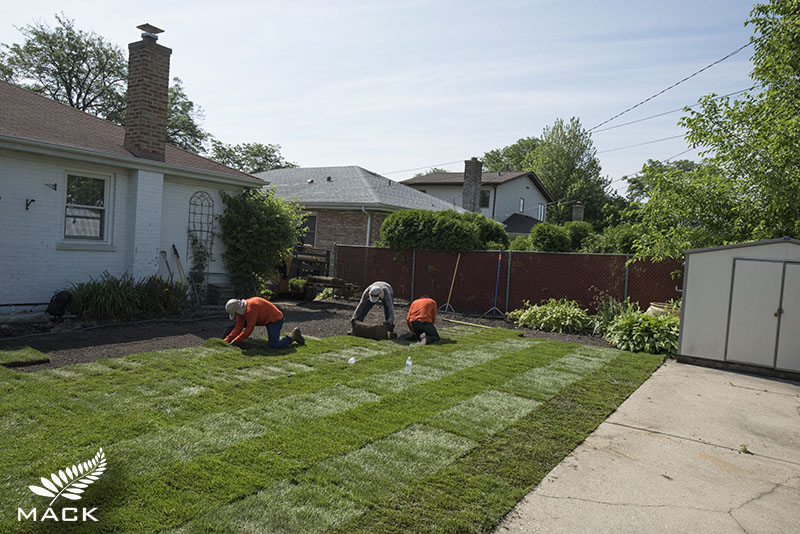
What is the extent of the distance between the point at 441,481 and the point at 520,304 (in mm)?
10491

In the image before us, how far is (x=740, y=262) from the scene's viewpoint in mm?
8703

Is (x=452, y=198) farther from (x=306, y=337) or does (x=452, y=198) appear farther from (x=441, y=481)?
(x=441, y=481)

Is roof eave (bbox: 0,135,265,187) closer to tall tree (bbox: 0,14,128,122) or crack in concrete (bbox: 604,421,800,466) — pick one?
crack in concrete (bbox: 604,421,800,466)

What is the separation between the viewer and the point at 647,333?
33.2 feet

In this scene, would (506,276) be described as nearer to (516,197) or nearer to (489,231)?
(489,231)

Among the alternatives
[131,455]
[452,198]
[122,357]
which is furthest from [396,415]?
[452,198]

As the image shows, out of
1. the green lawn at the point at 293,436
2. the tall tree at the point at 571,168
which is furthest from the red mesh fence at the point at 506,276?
the tall tree at the point at 571,168

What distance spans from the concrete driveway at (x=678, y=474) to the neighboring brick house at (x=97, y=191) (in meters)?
9.77

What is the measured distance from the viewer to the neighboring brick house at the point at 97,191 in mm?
9359

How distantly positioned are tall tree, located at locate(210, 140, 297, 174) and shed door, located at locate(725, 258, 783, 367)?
44758 mm

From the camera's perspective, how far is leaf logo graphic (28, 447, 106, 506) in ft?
10.8

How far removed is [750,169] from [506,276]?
6036 mm

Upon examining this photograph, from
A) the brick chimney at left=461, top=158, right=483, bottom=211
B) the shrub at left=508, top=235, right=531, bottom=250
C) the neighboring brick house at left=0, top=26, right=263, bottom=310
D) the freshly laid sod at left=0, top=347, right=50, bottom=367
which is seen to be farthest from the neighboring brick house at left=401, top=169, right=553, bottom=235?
the freshly laid sod at left=0, top=347, right=50, bottom=367

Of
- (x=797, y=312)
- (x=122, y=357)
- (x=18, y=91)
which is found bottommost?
(x=122, y=357)
